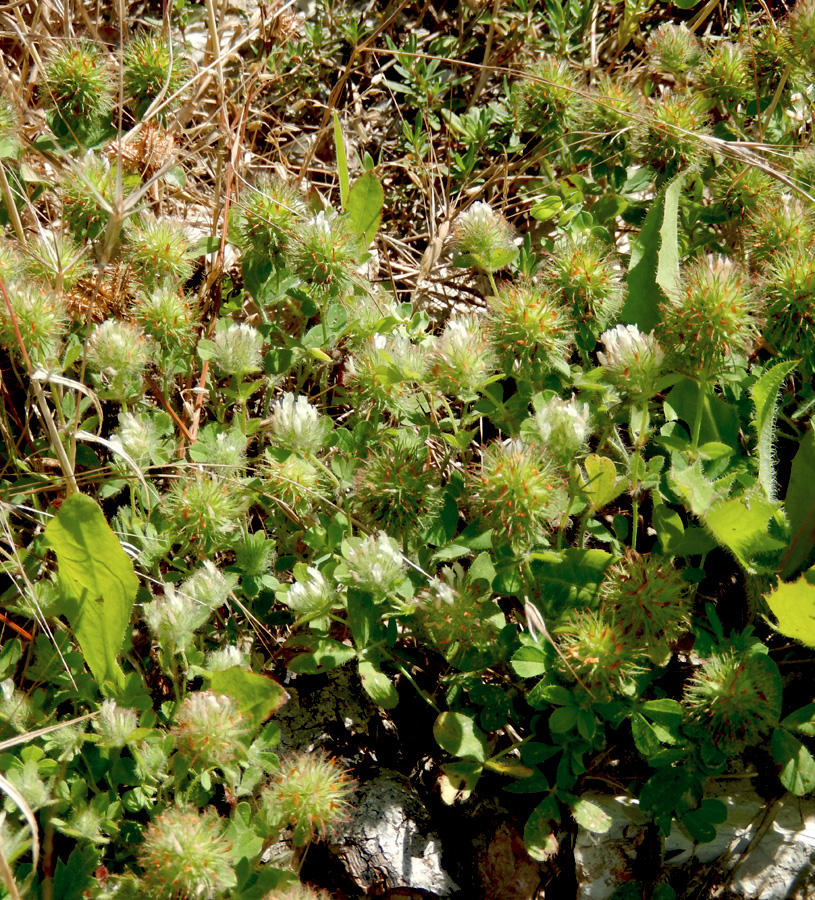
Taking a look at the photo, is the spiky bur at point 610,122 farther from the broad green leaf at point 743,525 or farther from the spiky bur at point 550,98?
the broad green leaf at point 743,525

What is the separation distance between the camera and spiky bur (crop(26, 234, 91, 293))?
96.1 inches

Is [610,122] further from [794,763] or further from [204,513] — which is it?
[794,763]

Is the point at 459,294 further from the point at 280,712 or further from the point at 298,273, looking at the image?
the point at 280,712

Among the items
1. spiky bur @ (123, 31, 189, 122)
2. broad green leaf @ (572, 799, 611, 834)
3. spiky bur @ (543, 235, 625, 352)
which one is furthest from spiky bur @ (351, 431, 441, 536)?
spiky bur @ (123, 31, 189, 122)

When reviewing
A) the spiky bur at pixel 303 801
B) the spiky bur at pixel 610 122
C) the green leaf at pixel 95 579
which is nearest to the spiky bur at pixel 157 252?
the green leaf at pixel 95 579

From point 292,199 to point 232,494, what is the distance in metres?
0.89

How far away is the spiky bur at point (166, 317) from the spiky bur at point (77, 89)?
1.91 ft

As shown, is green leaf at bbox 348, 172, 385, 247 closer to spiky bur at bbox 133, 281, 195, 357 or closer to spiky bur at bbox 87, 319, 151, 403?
spiky bur at bbox 133, 281, 195, 357

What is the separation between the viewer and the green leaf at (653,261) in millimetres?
2508

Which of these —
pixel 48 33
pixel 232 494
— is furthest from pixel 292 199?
pixel 48 33

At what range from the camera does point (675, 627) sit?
2129 millimetres

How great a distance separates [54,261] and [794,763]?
225cm

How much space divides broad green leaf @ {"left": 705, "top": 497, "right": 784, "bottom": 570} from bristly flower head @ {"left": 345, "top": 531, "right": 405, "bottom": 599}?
2.46ft

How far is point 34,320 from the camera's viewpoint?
2.27 meters
